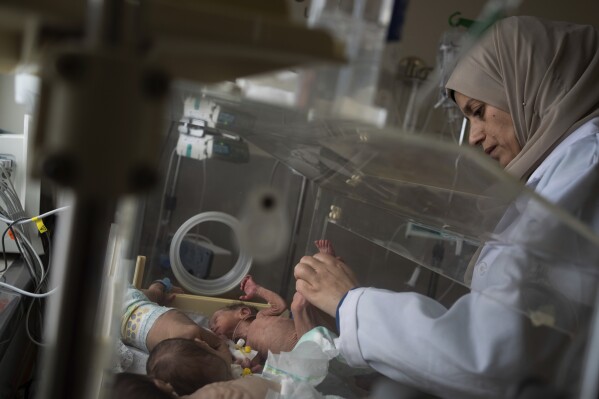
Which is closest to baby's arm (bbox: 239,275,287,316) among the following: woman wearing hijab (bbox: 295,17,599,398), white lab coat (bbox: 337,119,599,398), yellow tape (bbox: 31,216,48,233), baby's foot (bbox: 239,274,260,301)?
baby's foot (bbox: 239,274,260,301)

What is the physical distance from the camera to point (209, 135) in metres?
1.11

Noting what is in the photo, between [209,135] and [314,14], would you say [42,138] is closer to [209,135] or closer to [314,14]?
[314,14]

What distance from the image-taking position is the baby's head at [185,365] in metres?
1.12

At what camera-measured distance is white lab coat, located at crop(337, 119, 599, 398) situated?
596 millimetres

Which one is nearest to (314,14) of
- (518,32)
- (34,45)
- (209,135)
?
(34,45)

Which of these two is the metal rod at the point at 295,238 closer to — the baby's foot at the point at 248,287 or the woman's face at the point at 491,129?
the baby's foot at the point at 248,287

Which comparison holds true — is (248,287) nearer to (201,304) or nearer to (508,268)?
(201,304)

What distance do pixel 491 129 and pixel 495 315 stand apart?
2.73 ft

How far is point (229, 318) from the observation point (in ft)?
4.76

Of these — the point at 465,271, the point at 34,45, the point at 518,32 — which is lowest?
Answer: the point at 465,271

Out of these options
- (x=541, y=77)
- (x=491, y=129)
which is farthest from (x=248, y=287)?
(x=541, y=77)

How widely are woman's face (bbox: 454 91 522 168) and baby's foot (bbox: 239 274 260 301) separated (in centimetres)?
67

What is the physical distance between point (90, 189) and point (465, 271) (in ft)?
2.64

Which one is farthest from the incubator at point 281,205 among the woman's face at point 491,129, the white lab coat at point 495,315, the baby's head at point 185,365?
the woman's face at point 491,129
